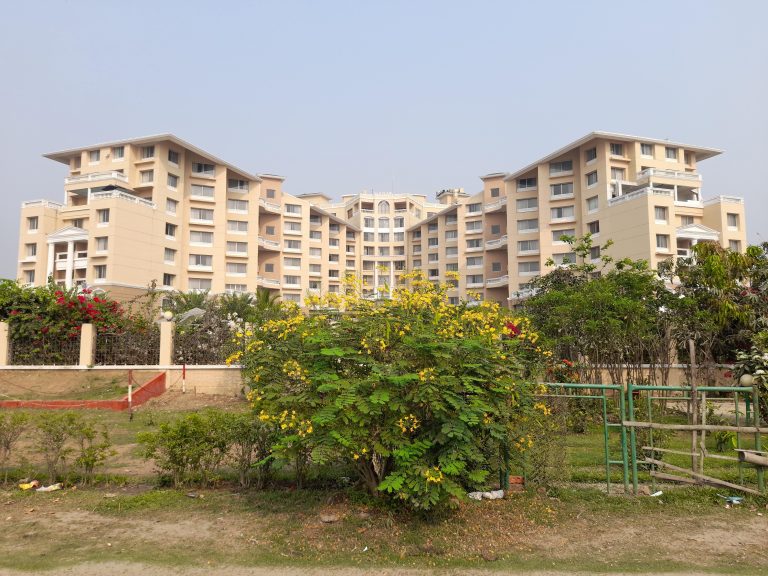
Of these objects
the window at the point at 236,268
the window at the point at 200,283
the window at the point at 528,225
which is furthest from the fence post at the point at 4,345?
the window at the point at 528,225

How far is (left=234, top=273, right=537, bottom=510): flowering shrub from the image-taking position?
5.41 metres

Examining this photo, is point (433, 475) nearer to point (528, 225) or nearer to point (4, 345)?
point (4, 345)

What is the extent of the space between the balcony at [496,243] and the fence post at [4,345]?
46.5 meters

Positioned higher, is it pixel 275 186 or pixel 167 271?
pixel 275 186

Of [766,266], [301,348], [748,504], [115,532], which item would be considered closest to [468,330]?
[301,348]

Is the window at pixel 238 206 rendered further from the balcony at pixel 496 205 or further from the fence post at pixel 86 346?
the fence post at pixel 86 346

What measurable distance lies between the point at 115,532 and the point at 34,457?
450cm

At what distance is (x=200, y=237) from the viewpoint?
49.8 meters

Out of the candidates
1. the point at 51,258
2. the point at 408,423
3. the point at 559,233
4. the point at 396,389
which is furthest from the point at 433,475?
the point at 51,258

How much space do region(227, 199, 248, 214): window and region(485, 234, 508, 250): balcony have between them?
26.3 meters

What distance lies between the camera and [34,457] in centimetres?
914

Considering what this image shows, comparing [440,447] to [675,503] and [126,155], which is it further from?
[126,155]

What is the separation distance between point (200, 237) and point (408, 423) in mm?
47982

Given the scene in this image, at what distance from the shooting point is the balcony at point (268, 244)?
55.6 m
